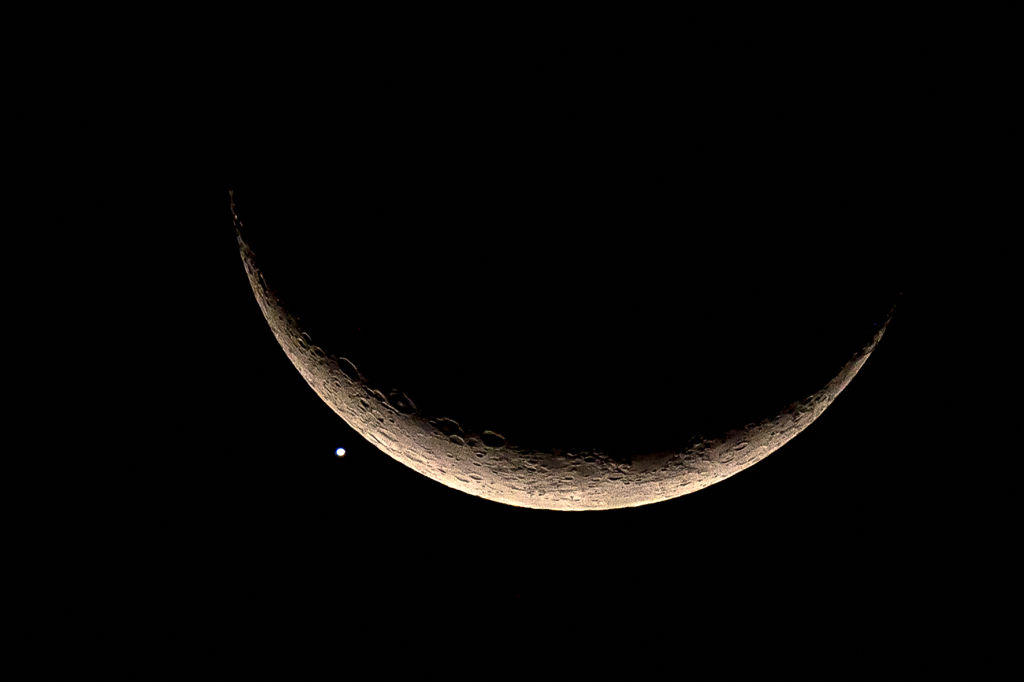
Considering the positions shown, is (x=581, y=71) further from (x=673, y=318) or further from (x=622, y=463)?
(x=622, y=463)

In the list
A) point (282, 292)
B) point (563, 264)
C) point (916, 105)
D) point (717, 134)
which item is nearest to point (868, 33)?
point (916, 105)

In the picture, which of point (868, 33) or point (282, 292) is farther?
point (282, 292)

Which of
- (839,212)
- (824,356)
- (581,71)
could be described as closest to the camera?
(581,71)

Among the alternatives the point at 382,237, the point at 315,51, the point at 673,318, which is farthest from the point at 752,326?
the point at 315,51

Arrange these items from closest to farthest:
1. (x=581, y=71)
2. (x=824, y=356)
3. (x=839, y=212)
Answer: (x=581, y=71) → (x=839, y=212) → (x=824, y=356)

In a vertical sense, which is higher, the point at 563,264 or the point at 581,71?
the point at 581,71

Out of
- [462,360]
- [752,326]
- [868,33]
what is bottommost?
[462,360]

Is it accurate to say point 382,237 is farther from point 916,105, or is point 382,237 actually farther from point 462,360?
point 916,105
